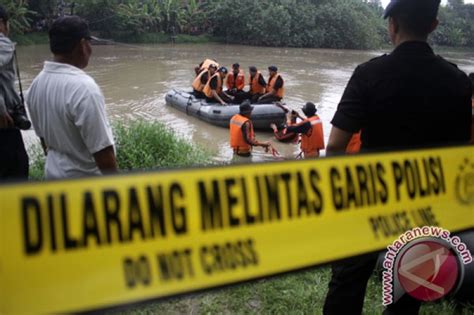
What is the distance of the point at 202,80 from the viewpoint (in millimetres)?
11195

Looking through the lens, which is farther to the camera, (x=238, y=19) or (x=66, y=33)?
(x=238, y=19)

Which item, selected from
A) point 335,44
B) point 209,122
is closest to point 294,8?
point 335,44

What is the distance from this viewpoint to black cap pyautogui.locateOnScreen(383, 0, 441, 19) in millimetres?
1948

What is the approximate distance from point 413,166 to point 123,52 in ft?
84.5

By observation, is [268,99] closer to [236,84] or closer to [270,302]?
[236,84]

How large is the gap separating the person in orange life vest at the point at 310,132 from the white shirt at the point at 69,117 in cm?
482

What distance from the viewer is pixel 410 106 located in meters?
1.94

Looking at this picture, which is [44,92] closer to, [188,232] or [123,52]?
[188,232]

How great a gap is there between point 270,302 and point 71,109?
1703mm

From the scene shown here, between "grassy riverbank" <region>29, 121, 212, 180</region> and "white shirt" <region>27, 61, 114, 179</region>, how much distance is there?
112 inches

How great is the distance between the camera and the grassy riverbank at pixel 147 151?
17.4 ft

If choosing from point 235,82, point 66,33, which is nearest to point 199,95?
point 235,82

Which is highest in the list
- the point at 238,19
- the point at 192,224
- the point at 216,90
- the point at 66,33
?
the point at 238,19

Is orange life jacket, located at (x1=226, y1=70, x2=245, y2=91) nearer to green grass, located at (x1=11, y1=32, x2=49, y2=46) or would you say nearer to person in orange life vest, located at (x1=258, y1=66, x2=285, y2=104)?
person in orange life vest, located at (x1=258, y1=66, x2=285, y2=104)
